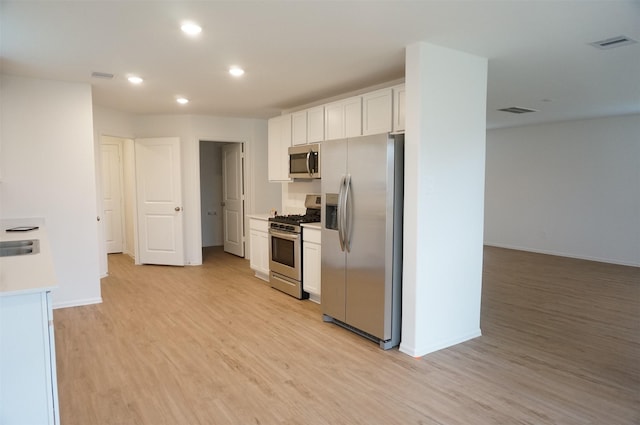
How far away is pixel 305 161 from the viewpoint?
5191 millimetres

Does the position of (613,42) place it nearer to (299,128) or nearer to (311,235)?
(311,235)

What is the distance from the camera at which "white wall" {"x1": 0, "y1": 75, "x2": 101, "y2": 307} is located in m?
4.21

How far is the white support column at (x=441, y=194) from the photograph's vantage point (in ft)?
10.7

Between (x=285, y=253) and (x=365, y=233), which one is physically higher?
(x=365, y=233)

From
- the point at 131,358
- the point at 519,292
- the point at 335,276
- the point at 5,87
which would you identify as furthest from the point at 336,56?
the point at 519,292

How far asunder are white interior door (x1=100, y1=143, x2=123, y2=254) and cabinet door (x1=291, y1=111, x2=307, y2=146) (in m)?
3.95

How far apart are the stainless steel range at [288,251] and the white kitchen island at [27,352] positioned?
2.99 meters

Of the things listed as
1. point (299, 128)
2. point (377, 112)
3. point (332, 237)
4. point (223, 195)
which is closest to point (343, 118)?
point (377, 112)

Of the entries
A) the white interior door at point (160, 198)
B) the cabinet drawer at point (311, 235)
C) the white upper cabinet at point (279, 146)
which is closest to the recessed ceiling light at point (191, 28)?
the cabinet drawer at point (311, 235)

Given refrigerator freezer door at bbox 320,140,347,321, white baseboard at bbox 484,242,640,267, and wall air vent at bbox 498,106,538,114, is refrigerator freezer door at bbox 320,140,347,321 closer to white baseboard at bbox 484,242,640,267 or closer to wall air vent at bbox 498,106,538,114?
wall air vent at bbox 498,106,538,114

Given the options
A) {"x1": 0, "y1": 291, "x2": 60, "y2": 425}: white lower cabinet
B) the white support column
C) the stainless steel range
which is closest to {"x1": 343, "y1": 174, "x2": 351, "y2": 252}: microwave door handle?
the white support column

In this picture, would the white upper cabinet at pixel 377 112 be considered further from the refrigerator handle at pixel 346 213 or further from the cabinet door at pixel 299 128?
the cabinet door at pixel 299 128

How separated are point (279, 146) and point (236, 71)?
195 centimetres

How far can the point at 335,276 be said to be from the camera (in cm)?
392
